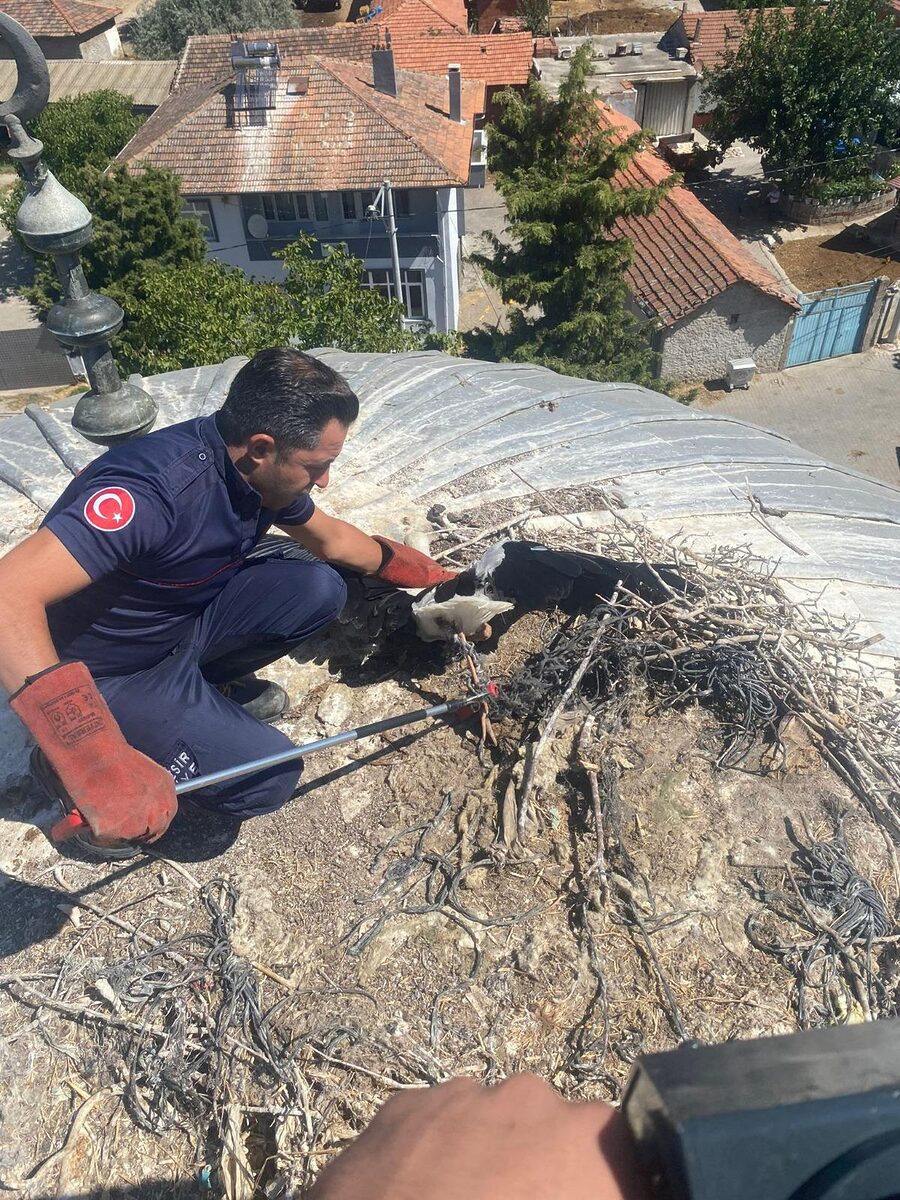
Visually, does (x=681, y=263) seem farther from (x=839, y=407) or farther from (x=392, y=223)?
(x=392, y=223)

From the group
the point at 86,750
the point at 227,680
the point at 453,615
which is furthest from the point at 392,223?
the point at 86,750

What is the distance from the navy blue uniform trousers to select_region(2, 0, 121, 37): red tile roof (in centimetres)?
4082

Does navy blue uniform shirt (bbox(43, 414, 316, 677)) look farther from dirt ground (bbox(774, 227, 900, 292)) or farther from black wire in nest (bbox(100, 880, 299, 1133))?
dirt ground (bbox(774, 227, 900, 292))

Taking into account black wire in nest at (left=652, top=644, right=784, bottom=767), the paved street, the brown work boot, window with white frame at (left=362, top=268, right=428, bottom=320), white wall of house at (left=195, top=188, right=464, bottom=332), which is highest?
black wire in nest at (left=652, top=644, right=784, bottom=767)

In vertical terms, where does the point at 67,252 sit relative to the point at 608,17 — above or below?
above

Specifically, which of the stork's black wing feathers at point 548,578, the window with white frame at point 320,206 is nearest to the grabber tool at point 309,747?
the stork's black wing feathers at point 548,578

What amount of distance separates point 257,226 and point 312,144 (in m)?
2.46

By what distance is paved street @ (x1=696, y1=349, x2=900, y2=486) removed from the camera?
771 inches

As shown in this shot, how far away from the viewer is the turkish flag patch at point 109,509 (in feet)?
10.9

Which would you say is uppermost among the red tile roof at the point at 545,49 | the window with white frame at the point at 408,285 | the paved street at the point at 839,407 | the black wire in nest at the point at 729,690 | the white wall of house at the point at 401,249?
the black wire in nest at the point at 729,690

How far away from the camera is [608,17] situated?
133ft

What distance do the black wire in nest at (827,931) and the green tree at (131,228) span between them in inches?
746

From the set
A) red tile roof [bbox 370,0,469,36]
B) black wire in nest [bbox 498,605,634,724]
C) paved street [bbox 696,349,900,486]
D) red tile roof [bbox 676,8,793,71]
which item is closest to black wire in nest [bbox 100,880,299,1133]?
black wire in nest [bbox 498,605,634,724]

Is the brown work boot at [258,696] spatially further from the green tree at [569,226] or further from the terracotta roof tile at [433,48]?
the terracotta roof tile at [433,48]
